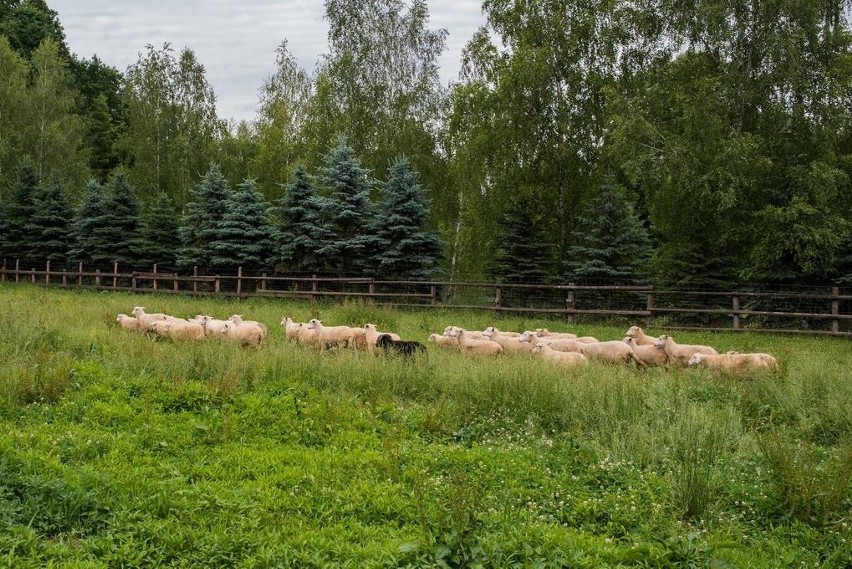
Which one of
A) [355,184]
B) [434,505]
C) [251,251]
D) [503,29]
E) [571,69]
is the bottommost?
[434,505]

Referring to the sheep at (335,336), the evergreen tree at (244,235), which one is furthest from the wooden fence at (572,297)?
the sheep at (335,336)

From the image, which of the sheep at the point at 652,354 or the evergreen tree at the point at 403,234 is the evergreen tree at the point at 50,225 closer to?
the evergreen tree at the point at 403,234

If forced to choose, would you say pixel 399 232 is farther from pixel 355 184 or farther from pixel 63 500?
pixel 63 500

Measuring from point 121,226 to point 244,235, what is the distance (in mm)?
8365

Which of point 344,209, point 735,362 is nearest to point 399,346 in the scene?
point 735,362

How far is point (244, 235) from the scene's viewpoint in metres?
29.5

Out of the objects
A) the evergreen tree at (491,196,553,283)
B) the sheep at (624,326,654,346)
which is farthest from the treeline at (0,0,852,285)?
the sheep at (624,326,654,346)

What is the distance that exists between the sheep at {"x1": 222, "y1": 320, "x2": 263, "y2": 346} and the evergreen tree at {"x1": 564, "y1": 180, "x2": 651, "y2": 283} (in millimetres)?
14560

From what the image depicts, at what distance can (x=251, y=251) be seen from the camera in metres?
29.4

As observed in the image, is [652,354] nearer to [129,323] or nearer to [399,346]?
[399,346]

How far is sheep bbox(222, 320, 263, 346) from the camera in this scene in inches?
510

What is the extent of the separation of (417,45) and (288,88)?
15.1 meters

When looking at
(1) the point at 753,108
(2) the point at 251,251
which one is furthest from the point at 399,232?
(1) the point at 753,108

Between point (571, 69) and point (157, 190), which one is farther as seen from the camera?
point (157, 190)
